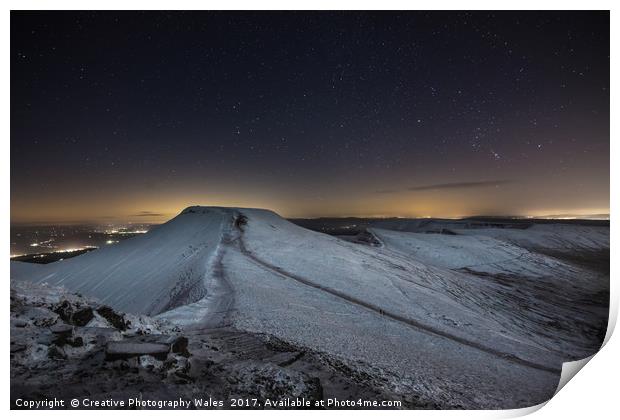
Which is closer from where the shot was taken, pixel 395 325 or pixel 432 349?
pixel 432 349

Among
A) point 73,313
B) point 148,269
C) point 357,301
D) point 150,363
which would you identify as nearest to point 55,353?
point 73,313

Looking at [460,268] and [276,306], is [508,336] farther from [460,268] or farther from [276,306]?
[460,268]

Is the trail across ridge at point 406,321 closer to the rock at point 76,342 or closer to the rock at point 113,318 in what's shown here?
the rock at point 113,318

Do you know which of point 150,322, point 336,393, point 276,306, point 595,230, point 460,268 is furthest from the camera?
point 595,230

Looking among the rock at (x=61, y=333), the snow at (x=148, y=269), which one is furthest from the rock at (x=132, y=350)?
the snow at (x=148, y=269)

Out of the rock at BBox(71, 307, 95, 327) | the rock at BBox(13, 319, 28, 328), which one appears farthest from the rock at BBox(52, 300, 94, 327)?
the rock at BBox(13, 319, 28, 328)

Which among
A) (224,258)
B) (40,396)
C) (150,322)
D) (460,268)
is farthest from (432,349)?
(460,268)
